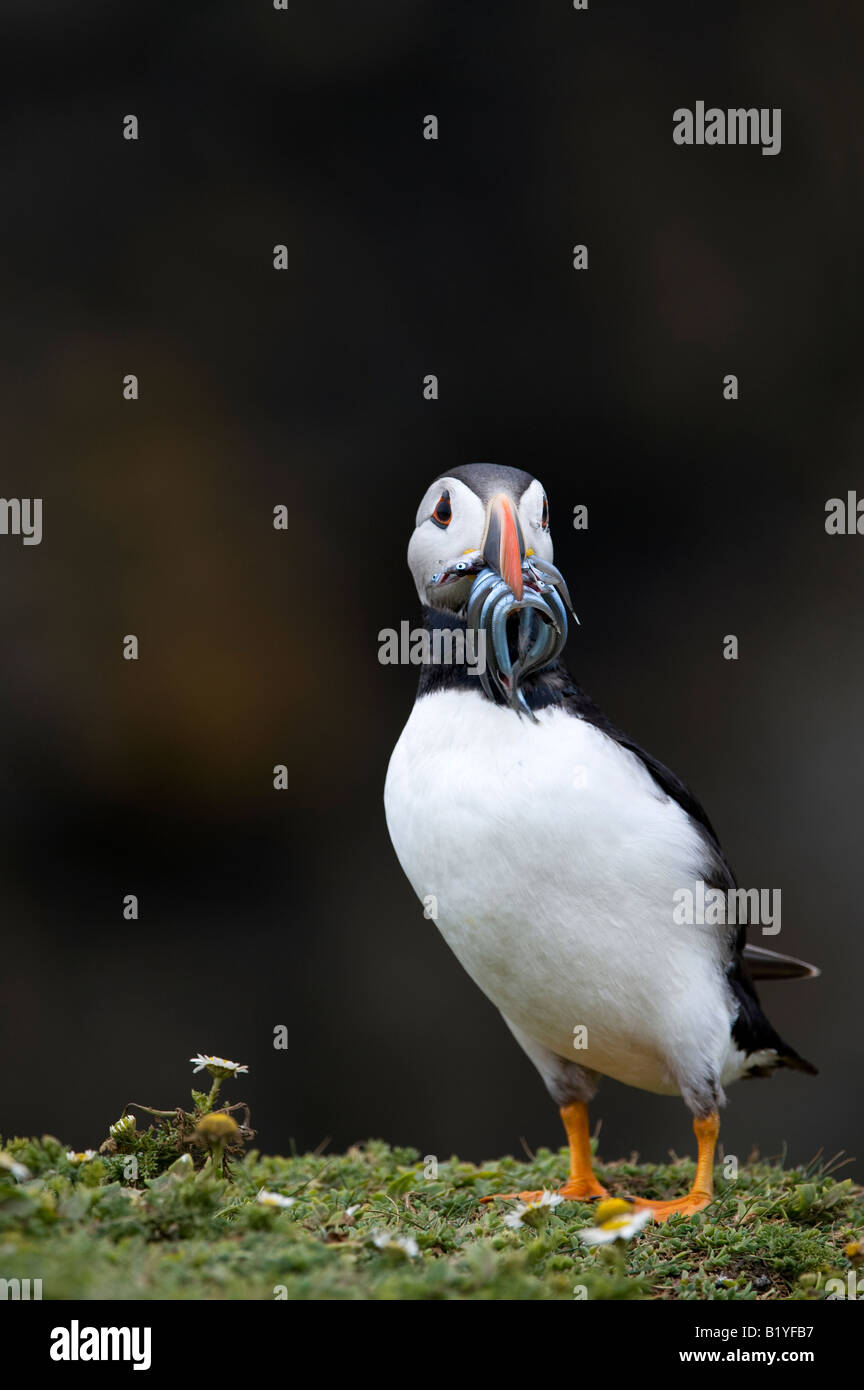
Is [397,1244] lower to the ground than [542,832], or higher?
lower

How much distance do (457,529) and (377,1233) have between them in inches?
64.1

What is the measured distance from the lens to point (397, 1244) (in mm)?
2586

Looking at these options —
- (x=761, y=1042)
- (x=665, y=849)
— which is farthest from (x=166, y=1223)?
(x=761, y=1042)

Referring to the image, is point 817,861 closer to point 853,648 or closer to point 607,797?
point 853,648

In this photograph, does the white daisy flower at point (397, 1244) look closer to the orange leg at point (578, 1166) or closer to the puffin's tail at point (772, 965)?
the orange leg at point (578, 1166)

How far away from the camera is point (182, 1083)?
20.3 ft

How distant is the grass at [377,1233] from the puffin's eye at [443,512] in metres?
1.58

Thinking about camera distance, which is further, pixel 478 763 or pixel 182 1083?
pixel 182 1083

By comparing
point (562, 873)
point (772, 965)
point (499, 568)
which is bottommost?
point (772, 965)

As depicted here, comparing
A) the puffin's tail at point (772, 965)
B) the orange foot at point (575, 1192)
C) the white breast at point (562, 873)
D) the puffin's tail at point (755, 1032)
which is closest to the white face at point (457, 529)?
the white breast at point (562, 873)

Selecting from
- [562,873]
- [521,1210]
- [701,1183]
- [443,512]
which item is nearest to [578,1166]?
[701,1183]

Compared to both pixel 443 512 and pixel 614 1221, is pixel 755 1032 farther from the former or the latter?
pixel 443 512

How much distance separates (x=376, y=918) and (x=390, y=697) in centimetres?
103

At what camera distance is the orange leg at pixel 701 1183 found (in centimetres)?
347
